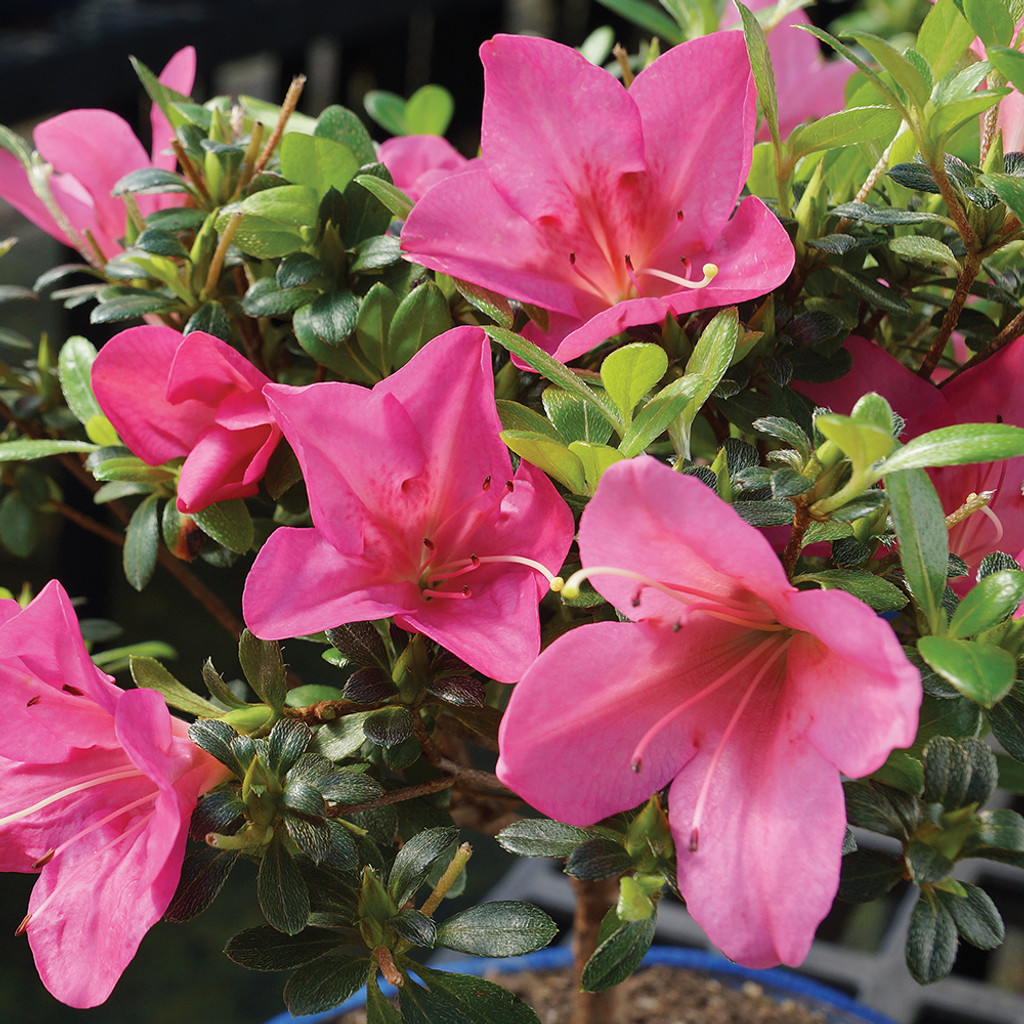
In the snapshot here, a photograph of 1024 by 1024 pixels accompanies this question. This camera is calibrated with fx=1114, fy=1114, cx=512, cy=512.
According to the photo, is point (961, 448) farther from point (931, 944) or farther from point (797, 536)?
point (931, 944)

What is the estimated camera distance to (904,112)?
0.59 metres

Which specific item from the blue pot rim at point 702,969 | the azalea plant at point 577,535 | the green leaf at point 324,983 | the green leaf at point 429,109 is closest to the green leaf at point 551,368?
the azalea plant at point 577,535

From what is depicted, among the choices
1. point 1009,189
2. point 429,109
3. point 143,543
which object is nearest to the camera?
point 1009,189

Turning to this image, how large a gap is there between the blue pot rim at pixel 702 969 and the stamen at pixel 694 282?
0.89 m

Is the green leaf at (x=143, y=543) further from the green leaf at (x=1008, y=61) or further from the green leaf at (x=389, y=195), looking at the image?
the green leaf at (x=1008, y=61)

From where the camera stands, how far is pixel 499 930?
583 mm

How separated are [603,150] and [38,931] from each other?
496 mm

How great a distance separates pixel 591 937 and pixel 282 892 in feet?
1.88

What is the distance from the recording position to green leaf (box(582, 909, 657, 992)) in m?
0.50

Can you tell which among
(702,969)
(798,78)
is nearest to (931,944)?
(798,78)

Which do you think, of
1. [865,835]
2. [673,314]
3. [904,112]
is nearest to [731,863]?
[673,314]

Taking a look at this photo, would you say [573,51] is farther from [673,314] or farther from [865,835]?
[865,835]

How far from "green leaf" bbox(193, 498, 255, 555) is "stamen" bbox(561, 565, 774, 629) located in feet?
0.78

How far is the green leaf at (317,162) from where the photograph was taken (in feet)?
2.22
